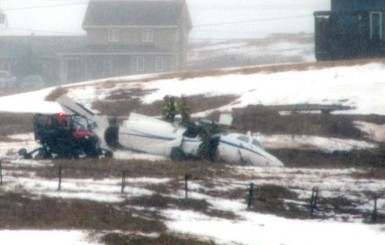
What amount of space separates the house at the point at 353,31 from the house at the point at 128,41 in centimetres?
3771

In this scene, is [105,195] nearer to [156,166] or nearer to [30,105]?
[156,166]

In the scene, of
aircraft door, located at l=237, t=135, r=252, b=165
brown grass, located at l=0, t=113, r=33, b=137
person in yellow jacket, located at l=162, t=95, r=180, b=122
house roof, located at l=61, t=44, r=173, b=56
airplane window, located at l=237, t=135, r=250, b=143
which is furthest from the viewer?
house roof, located at l=61, t=44, r=173, b=56

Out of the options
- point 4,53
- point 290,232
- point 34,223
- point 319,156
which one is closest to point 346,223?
point 290,232

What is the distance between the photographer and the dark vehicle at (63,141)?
42.9m

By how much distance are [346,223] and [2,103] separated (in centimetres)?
3576

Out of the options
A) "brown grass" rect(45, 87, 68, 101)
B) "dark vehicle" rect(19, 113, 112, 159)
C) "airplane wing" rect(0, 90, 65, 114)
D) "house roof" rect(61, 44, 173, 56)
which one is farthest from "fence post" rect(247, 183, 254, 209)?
"house roof" rect(61, 44, 173, 56)

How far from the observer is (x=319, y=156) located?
47.1m

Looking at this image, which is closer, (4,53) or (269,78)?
(269,78)

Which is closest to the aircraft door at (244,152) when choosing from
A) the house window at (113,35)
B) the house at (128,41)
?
the house at (128,41)

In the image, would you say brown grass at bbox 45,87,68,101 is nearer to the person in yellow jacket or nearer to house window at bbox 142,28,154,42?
the person in yellow jacket

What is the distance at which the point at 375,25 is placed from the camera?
2827 inches

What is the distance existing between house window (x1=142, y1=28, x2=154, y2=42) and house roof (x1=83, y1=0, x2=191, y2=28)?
0.57 meters

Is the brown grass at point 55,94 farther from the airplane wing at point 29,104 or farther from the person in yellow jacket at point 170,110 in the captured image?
the person in yellow jacket at point 170,110

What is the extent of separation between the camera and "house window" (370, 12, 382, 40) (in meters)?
71.7
